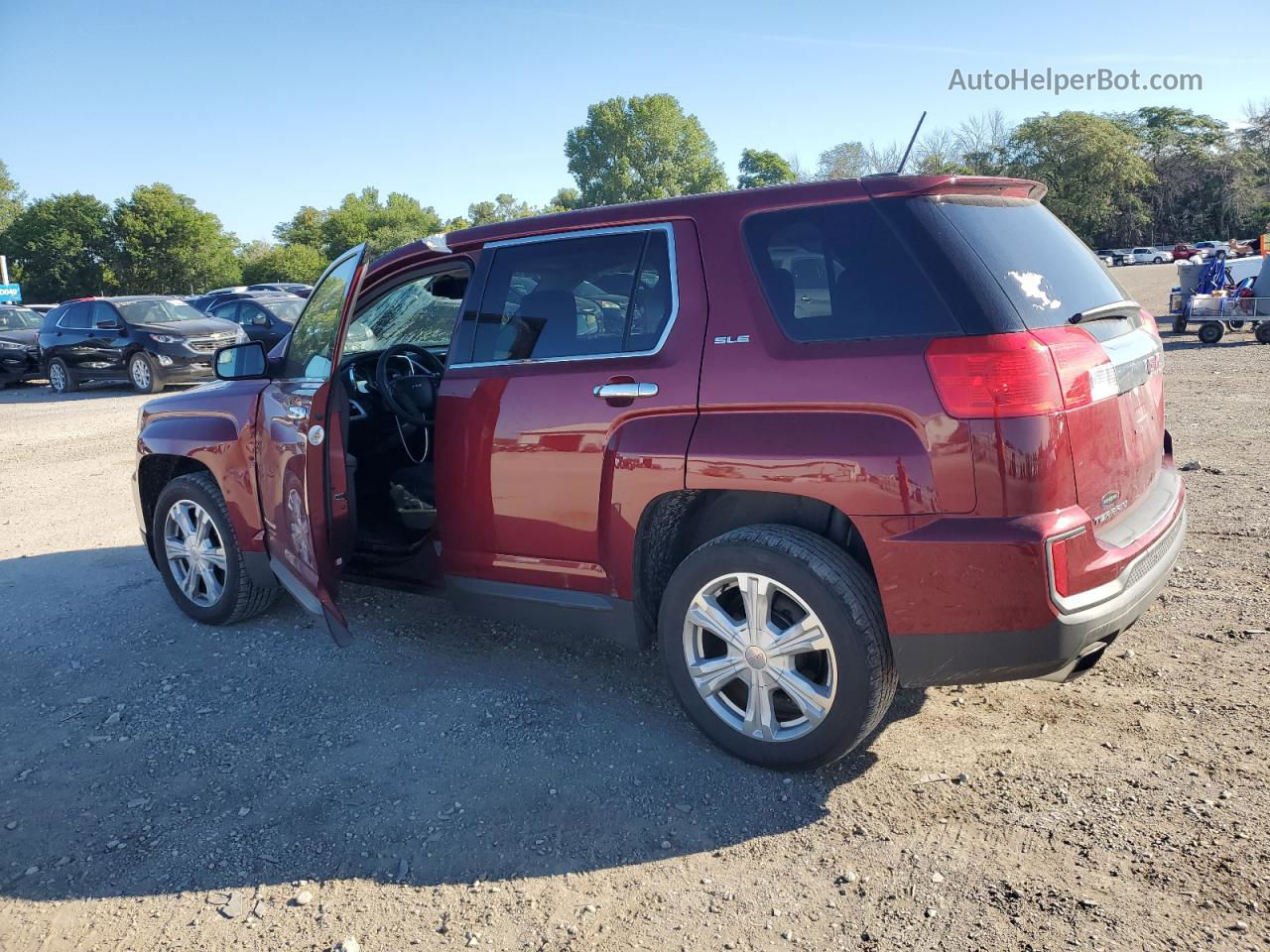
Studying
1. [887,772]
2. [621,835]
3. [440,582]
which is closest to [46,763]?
[440,582]

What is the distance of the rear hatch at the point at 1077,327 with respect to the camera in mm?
2805

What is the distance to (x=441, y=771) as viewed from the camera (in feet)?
11.1

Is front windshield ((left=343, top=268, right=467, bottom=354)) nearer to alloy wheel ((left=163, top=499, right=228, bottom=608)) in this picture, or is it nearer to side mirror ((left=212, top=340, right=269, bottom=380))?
side mirror ((left=212, top=340, right=269, bottom=380))

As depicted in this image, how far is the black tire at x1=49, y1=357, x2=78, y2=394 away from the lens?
57.0 feet

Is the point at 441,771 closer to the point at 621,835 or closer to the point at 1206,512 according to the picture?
the point at 621,835

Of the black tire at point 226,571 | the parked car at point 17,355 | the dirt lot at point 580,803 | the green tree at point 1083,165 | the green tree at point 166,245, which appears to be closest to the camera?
the dirt lot at point 580,803

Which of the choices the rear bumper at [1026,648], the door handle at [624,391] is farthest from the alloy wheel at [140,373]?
the rear bumper at [1026,648]

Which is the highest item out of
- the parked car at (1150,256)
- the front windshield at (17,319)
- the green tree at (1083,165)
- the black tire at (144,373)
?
the green tree at (1083,165)

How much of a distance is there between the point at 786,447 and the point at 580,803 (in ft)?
4.53

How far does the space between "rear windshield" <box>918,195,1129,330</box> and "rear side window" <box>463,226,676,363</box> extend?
1007 millimetres

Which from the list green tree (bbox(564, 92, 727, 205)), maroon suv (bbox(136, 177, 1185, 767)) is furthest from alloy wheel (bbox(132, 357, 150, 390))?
green tree (bbox(564, 92, 727, 205))

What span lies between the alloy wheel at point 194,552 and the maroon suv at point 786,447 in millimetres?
692

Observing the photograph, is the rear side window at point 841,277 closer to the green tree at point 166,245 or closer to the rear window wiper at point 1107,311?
the rear window wiper at point 1107,311

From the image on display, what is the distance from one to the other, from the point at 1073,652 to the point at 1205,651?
157 centimetres
